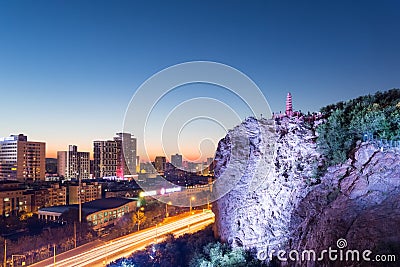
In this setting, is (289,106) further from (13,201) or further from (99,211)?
(13,201)

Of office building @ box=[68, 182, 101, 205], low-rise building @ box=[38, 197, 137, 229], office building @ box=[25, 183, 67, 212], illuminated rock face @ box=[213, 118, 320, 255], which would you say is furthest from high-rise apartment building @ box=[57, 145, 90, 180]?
illuminated rock face @ box=[213, 118, 320, 255]

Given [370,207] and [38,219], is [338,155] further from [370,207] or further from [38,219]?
[38,219]

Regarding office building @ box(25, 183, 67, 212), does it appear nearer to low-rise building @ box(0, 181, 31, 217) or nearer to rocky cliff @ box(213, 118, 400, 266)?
low-rise building @ box(0, 181, 31, 217)

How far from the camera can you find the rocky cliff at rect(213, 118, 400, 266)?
6.52 meters

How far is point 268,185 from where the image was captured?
33.9ft

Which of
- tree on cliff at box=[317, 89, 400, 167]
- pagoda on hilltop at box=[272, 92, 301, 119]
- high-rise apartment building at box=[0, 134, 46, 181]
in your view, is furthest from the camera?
high-rise apartment building at box=[0, 134, 46, 181]

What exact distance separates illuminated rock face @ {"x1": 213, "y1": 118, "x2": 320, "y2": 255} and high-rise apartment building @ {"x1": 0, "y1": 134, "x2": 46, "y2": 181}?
57249mm

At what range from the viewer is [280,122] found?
36.4ft

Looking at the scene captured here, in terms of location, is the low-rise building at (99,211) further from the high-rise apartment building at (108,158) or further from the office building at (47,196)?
the high-rise apartment building at (108,158)

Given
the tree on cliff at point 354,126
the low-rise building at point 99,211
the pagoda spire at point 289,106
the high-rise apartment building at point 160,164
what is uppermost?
the pagoda spire at point 289,106

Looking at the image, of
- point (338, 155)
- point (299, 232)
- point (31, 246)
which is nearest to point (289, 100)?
point (338, 155)

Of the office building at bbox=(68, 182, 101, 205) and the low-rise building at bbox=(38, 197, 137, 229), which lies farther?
the office building at bbox=(68, 182, 101, 205)

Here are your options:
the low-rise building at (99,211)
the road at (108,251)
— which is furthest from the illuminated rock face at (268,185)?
the low-rise building at (99,211)

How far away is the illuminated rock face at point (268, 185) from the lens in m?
9.54
